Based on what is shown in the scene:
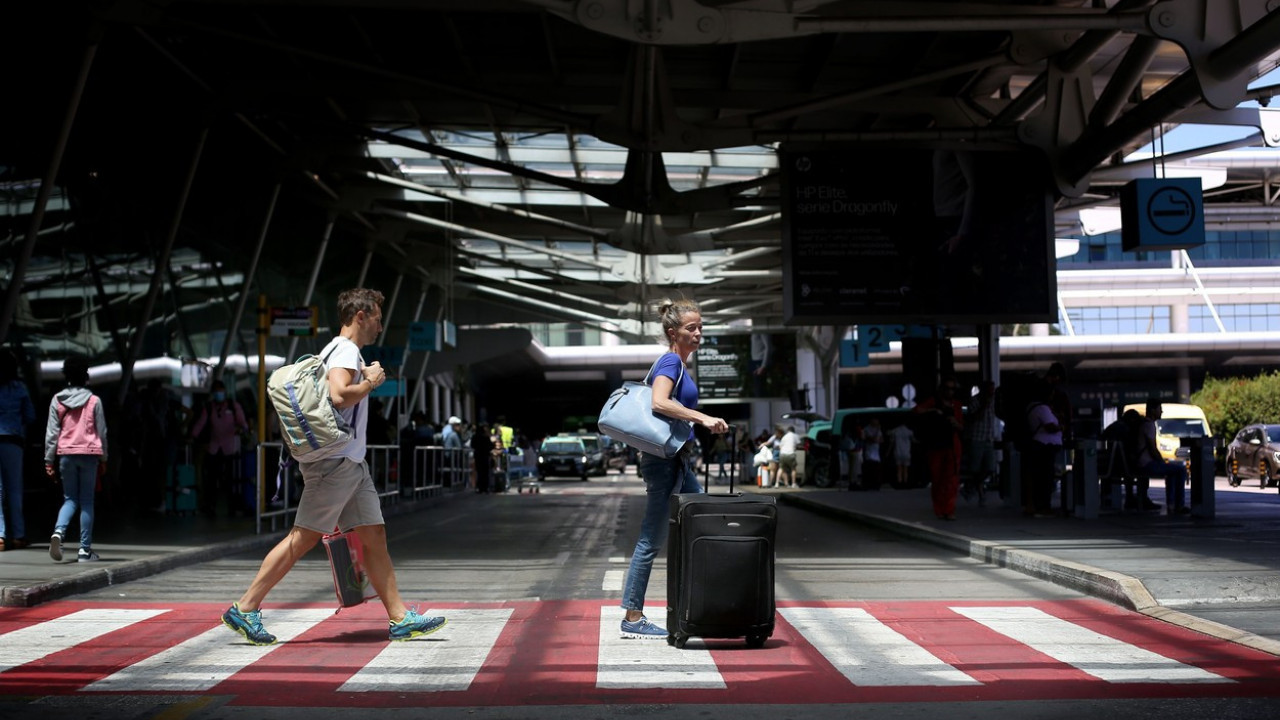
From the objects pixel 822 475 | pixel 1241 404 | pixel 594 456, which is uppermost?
pixel 1241 404

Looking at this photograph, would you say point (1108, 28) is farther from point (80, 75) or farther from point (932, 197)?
point (80, 75)

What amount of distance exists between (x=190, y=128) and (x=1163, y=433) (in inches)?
979

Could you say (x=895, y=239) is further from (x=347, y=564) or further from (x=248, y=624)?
(x=248, y=624)

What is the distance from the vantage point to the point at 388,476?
916 inches

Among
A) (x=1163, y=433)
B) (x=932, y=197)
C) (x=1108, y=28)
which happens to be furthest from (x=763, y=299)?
(x=1108, y=28)

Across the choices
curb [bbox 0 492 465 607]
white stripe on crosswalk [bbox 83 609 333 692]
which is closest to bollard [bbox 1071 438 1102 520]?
curb [bbox 0 492 465 607]

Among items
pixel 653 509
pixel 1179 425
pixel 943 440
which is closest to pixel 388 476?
pixel 943 440

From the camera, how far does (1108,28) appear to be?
60.7ft

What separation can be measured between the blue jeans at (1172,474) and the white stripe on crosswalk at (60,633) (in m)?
12.2

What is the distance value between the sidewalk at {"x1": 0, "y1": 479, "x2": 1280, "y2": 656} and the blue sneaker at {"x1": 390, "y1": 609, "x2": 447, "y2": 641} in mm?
3241

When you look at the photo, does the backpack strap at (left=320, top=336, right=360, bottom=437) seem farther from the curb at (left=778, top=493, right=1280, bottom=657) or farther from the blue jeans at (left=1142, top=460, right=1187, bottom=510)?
the blue jeans at (left=1142, top=460, right=1187, bottom=510)

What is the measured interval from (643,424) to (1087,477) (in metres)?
10.6

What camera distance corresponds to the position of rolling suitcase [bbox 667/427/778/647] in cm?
700

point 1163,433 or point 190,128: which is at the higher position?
point 190,128
